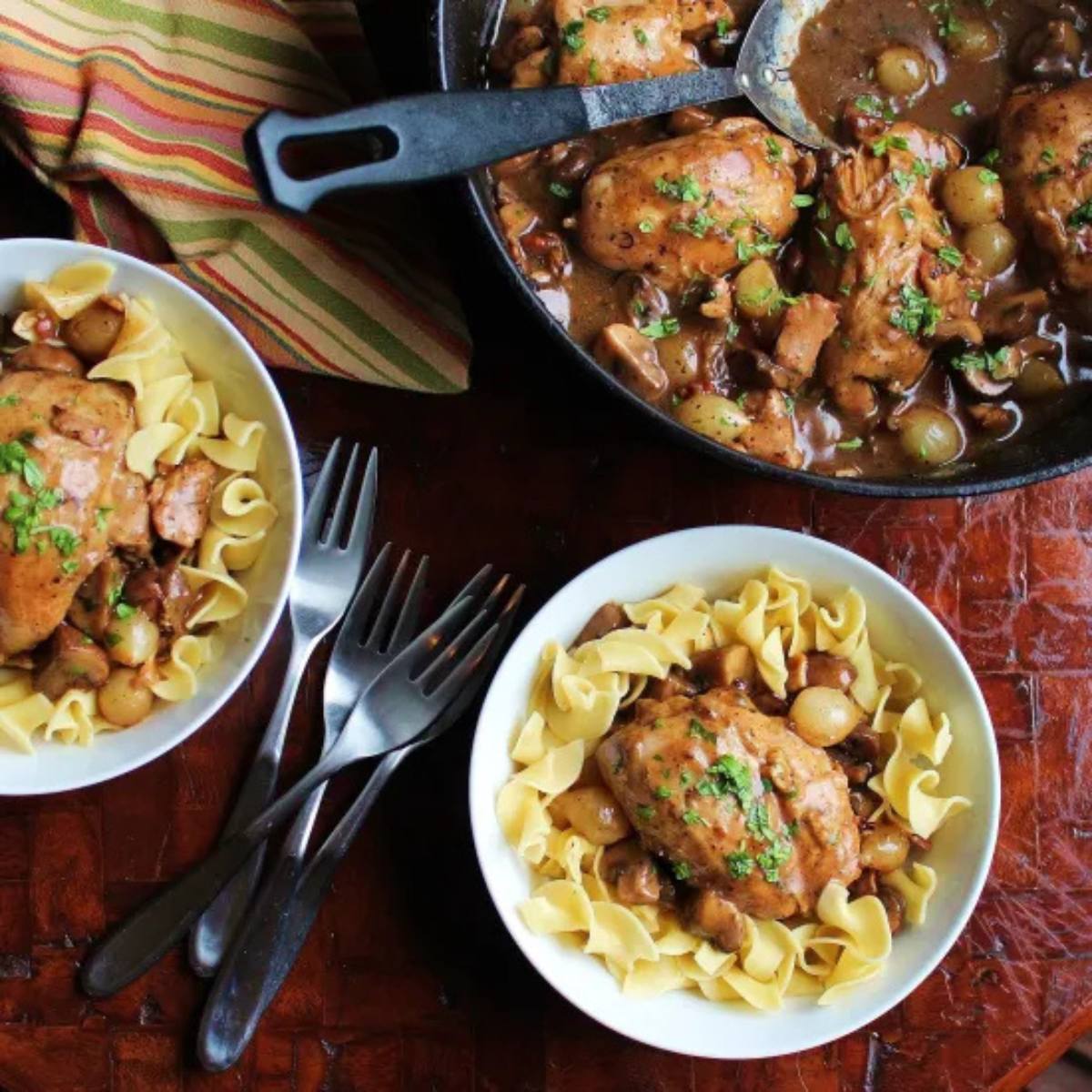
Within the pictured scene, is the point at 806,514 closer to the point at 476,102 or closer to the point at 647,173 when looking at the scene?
the point at 647,173

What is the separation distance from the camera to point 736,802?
3840 millimetres

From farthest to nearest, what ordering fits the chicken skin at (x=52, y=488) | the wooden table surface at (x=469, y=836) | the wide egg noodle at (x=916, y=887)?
the wooden table surface at (x=469, y=836) → the wide egg noodle at (x=916, y=887) → the chicken skin at (x=52, y=488)

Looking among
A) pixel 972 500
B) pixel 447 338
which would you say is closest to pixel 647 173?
pixel 447 338

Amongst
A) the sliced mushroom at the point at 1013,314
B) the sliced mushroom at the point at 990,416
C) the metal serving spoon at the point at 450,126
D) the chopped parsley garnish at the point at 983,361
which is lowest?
the sliced mushroom at the point at 990,416

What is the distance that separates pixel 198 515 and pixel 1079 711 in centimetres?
255

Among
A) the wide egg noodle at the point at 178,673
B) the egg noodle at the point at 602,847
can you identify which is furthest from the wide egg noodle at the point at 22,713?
the egg noodle at the point at 602,847

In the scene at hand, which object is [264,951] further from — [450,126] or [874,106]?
[874,106]

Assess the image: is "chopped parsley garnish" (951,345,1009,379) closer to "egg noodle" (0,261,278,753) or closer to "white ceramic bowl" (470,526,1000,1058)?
"white ceramic bowl" (470,526,1000,1058)

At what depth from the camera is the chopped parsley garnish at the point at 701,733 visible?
386 centimetres

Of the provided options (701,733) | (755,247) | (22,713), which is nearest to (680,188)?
(755,247)

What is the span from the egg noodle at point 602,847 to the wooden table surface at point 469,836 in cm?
29

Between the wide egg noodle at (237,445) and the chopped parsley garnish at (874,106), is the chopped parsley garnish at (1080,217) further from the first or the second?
the wide egg noodle at (237,445)

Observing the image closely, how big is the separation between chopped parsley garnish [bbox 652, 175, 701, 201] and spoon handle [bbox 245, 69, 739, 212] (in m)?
0.27

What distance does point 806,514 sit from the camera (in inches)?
171
